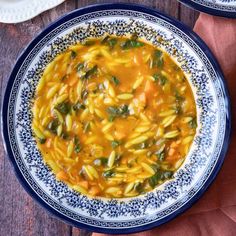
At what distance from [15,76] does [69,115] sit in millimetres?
246

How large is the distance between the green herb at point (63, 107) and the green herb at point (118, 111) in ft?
0.51

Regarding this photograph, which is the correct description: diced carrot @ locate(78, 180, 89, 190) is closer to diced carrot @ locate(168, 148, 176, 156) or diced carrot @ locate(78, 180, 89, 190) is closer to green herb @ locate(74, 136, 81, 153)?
green herb @ locate(74, 136, 81, 153)

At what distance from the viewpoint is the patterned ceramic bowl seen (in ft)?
6.98

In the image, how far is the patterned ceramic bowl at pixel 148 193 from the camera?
2.13 m

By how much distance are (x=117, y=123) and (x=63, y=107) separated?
0.21 metres

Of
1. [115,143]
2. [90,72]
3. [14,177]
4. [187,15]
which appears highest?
[187,15]

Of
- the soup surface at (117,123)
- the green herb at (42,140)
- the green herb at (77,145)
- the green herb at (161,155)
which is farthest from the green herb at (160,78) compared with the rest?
the green herb at (42,140)

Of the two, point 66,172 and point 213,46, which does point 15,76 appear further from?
point 213,46

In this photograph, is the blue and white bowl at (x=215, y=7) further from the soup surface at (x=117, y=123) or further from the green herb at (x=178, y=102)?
the green herb at (x=178, y=102)

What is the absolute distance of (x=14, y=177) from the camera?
228 centimetres

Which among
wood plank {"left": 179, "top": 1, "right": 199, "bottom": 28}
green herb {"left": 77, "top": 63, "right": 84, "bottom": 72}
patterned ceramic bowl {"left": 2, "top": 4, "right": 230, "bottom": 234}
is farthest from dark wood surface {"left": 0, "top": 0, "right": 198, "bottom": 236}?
green herb {"left": 77, "top": 63, "right": 84, "bottom": 72}

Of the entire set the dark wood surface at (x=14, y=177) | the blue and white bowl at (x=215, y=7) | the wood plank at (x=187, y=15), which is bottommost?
the dark wood surface at (x=14, y=177)

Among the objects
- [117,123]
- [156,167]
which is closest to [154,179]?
[156,167]

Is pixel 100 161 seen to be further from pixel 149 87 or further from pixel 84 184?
pixel 149 87
